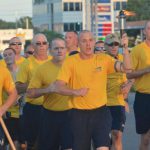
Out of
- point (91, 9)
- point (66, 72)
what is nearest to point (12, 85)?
point (66, 72)

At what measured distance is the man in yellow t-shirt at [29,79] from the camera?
1180 centimetres

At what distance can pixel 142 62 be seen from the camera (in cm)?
1154

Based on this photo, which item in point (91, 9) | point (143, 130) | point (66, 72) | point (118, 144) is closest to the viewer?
point (66, 72)

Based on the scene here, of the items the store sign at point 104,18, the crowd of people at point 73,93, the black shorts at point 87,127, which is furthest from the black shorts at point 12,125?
→ the store sign at point 104,18

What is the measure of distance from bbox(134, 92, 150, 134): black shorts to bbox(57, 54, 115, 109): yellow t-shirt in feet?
6.29

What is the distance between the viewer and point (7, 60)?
12828 millimetres

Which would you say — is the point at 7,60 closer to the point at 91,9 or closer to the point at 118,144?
the point at 118,144

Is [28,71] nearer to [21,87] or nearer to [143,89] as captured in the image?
[21,87]

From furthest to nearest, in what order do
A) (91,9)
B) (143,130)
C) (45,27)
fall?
(45,27)
(91,9)
(143,130)

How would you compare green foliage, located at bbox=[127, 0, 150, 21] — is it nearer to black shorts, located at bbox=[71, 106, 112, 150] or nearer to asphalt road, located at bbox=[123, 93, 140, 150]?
asphalt road, located at bbox=[123, 93, 140, 150]

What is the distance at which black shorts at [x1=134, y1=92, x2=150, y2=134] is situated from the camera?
38.1 ft

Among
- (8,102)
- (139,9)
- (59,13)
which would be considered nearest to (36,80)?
(8,102)

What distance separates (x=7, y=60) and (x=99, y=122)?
3.44 m

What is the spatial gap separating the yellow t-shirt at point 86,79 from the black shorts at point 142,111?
1917mm
